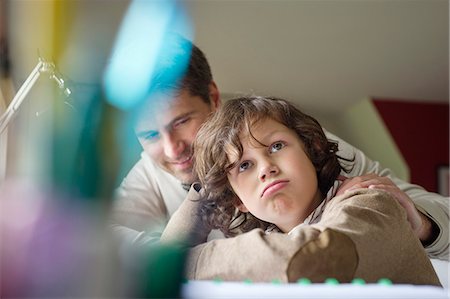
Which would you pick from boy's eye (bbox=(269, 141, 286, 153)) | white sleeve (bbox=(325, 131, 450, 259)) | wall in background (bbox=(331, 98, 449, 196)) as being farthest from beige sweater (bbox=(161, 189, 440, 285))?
wall in background (bbox=(331, 98, 449, 196))

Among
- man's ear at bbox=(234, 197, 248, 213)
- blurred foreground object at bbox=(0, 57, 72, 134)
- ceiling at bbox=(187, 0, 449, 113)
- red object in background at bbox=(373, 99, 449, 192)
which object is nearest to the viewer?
blurred foreground object at bbox=(0, 57, 72, 134)

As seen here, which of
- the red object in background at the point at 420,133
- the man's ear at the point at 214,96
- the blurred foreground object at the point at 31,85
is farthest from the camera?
the red object in background at the point at 420,133

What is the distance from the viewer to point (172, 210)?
1032 millimetres

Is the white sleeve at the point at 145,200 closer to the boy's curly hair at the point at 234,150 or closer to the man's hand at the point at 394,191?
the boy's curly hair at the point at 234,150

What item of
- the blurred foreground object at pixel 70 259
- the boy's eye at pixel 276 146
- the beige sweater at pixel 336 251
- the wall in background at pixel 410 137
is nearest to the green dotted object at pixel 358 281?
the beige sweater at pixel 336 251

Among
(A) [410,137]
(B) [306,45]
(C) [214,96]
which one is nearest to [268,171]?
(C) [214,96]

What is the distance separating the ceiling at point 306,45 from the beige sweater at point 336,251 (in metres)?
0.37

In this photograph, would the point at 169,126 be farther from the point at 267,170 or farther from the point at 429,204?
the point at 429,204

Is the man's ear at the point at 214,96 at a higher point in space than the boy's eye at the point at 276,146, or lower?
lower

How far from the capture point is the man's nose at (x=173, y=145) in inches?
34.8

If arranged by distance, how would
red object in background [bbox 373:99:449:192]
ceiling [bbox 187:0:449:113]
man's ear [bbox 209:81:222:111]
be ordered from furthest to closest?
1. red object in background [bbox 373:99:449:192]
2. ceiling [bbox 187:0:449:113]
3. man's ear [bbox 209:81:222:111]

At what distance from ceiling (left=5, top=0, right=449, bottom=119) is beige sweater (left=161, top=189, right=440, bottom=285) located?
37 cm

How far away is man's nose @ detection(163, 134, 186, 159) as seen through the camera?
A: 34.8 inches

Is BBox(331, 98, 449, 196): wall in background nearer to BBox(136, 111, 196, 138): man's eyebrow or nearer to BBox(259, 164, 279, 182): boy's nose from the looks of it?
BBox(136, 111, 196, 138): man's eyebrow
